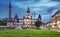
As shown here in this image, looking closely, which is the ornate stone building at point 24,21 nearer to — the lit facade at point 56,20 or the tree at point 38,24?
the tree at point 38,24

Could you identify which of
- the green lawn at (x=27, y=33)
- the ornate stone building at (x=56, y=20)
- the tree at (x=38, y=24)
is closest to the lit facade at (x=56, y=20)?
the ornate stone building at (x=56, y=20)

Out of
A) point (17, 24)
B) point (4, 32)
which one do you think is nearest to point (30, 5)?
point (17, 24)

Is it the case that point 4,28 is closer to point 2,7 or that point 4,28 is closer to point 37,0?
point 2,7

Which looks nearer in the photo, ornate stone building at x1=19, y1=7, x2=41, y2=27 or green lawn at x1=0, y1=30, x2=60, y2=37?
green lawn at x1=0, y1=30, x2=60, y2=37

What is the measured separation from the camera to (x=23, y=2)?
508 centimetres

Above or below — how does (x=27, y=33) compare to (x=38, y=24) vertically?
below

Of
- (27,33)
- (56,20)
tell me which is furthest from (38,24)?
(56,20)

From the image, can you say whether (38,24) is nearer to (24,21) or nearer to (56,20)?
(24,21)

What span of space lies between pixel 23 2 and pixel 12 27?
0.75 meters

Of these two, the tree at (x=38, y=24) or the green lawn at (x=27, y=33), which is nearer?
the green lawn at (x=27, y=33)

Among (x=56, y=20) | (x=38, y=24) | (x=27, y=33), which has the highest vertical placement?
(x=56, y=20)

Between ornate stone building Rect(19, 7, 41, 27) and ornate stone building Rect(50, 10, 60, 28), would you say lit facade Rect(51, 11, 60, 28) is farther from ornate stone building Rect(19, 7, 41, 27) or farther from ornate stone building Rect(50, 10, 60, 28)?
ornate stone building Rect(19, 7, 41, 27)

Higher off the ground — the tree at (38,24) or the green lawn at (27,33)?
the tree at (38,24)

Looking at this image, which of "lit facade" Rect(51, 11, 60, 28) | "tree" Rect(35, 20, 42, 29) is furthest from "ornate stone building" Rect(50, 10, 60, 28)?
"tree" Rect(35, 20, 42, 29)
